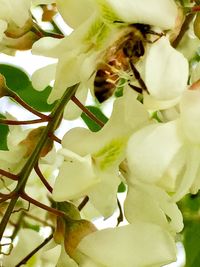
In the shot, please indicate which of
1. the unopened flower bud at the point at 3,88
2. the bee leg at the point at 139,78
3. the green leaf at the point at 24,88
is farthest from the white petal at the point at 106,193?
the green leaf at the point at 24,88

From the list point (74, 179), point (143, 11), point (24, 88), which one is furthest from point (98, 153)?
point (24, 88)

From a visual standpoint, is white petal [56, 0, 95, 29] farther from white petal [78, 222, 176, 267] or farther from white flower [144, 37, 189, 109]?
white petal [78, 222, 176, 267]

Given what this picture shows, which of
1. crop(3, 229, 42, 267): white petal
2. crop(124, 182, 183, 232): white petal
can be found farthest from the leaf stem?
crop(3, 229, 42, 267): white petal

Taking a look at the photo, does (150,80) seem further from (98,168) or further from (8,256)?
(8,256)

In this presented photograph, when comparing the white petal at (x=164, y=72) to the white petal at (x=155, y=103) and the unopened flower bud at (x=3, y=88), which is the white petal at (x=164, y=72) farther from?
the unopened flower bud at (x=3, y=88)

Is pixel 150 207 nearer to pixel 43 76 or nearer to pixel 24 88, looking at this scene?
pixel 43 76
